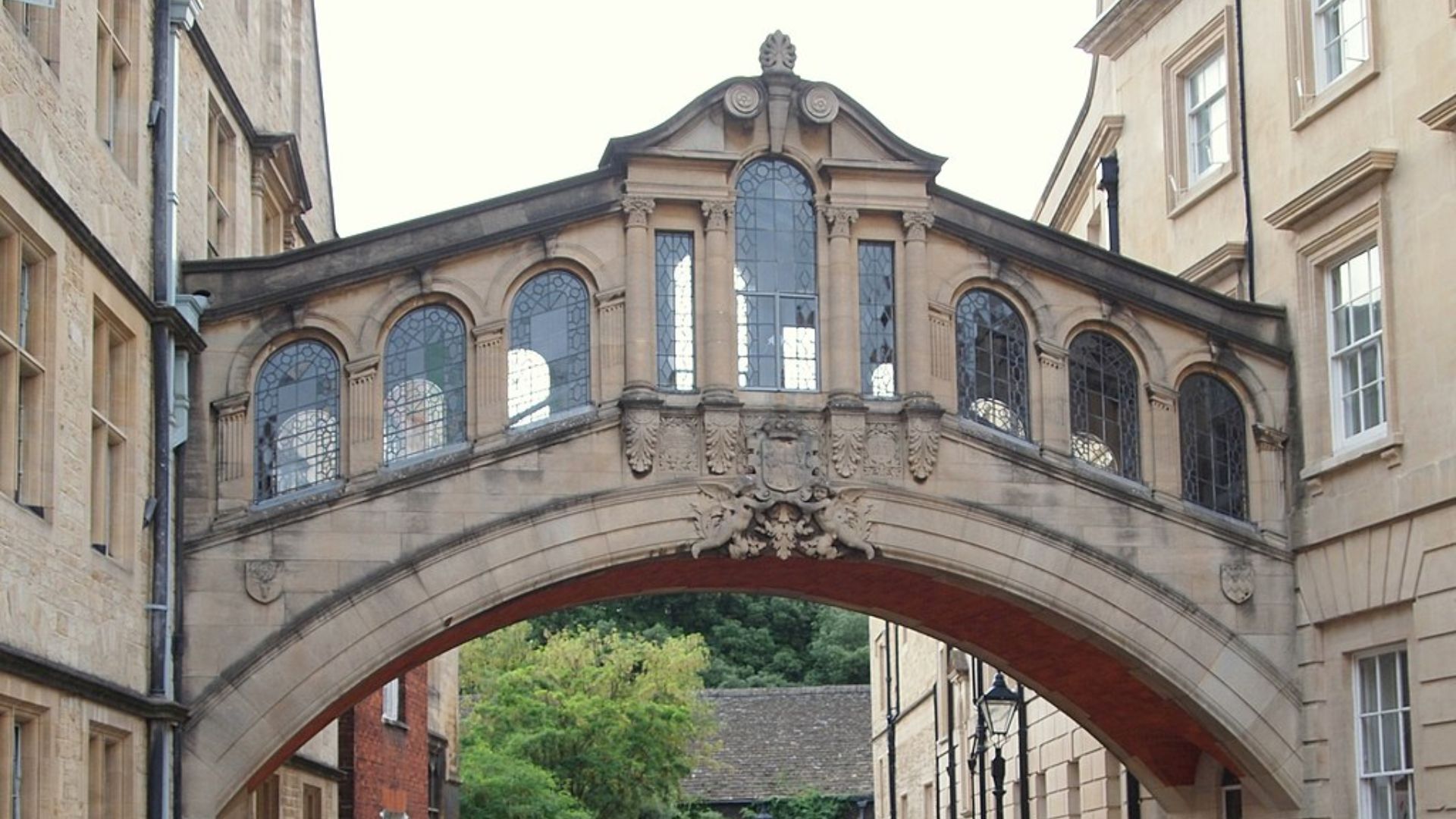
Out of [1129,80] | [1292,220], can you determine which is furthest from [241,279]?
[1129,80]

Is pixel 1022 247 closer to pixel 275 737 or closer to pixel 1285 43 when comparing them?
pixel 1285 43

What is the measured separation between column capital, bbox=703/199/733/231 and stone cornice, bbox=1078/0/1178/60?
7.64m

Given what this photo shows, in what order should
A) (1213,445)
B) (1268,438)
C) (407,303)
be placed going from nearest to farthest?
(407,303)
(1268,438)
(1213,445)

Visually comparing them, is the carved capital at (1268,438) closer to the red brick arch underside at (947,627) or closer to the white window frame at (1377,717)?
the white window frame at (1377,717)

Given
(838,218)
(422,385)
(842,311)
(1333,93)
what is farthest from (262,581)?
(1333,93)

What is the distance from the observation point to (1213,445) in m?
22.2

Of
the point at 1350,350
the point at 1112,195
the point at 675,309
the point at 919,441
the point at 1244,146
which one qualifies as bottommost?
the point at 919,441

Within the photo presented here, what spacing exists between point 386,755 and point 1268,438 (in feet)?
49.2

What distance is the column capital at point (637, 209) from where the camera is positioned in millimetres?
20953

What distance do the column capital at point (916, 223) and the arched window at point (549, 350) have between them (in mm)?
3083

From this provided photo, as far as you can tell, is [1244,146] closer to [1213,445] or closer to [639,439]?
[1213,445]

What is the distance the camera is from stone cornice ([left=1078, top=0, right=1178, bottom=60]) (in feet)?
87.4

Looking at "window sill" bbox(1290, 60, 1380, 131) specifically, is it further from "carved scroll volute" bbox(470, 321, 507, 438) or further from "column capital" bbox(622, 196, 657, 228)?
"carved scroll volute" bbox(470, 321, 507, 438)

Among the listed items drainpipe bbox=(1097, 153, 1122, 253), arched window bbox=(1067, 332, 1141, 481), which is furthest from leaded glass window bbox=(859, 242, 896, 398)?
drainpipe bbox=(1097, 153, 1122, 253)
